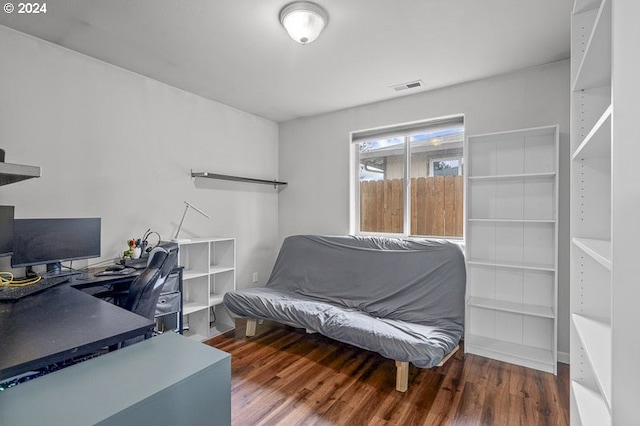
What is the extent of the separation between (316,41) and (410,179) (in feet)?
5.85

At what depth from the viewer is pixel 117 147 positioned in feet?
8.82

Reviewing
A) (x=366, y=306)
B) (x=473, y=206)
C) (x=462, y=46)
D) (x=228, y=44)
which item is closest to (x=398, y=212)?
(x=473, y=206)

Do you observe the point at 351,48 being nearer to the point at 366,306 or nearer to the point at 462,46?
the point at 462,46

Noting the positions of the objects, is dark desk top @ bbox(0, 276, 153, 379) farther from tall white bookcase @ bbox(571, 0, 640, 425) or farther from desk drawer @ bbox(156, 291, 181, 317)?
tall white bookcase @ bbox(571, 0, 640, 425)

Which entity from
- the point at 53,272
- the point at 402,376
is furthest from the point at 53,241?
the point at 402,376

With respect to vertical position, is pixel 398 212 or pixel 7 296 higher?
pixel 398 212

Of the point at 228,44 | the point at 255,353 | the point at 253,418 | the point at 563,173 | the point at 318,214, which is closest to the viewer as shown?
the point at 253,418

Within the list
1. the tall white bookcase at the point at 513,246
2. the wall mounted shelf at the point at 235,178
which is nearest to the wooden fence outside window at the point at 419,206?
the tall white bookcase at the point at 513,246

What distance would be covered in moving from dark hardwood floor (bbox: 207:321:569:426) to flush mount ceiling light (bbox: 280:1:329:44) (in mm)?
2386

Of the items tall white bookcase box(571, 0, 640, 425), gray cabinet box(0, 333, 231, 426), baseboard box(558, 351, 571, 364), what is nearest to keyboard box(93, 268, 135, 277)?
gray cabinet box(0, 333, 231, 426)

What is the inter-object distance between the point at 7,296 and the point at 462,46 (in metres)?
3.15

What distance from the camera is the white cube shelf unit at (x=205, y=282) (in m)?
3.07

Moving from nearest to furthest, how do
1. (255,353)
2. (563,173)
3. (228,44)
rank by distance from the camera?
(228,44), (563,173), (255,353)

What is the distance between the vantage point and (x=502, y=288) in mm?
2789
